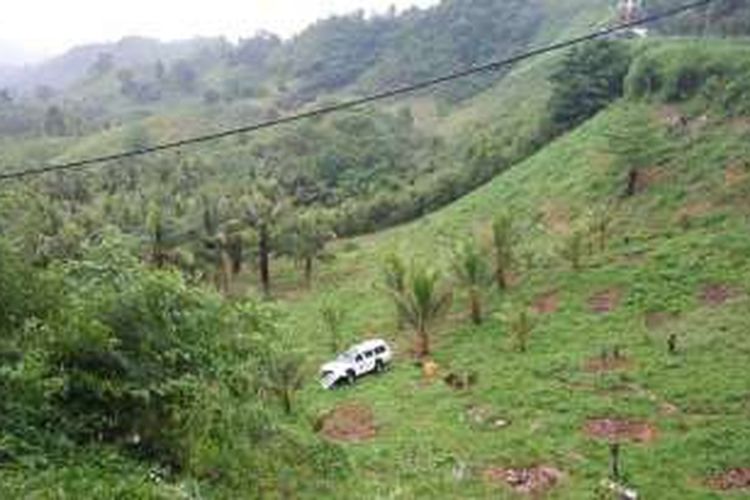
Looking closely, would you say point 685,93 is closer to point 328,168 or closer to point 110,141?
point 328,168

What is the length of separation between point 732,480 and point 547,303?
18.0 m

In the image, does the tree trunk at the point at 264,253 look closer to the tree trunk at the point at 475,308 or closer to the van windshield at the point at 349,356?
the tree trunk at the point at 475,308

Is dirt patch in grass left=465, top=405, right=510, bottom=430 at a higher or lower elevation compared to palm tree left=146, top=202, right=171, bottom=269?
lower

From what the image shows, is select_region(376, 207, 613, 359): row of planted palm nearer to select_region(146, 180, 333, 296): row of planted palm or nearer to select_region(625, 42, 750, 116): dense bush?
select_region(146, 180, 333, 296): row of planted palm

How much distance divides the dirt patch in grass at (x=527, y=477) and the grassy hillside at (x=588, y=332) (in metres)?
0.24

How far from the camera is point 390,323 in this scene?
4834 cm

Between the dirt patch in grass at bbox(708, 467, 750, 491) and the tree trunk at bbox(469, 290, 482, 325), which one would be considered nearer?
the dirt patch in grass at bbox(708, 467, 750, 491)

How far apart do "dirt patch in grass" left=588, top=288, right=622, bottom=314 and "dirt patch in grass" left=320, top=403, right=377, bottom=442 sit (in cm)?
1114

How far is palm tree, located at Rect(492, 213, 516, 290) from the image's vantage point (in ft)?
154

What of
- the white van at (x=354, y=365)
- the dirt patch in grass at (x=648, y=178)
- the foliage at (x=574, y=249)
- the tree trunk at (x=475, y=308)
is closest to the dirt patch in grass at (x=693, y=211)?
the dirt patch in grass at (x=648, y=178)

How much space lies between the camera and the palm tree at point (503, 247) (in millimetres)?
46906

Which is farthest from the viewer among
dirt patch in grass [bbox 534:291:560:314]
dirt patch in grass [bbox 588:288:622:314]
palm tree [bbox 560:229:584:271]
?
palm tree [bbox 560:229:584:271]

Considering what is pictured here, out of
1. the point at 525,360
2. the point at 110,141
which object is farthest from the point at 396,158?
the point at 525,360

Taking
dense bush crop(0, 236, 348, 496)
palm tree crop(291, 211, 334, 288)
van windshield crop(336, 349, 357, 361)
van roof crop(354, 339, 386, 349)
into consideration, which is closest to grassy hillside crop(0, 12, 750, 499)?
dense bush crop(0, 236, 348, 496)
